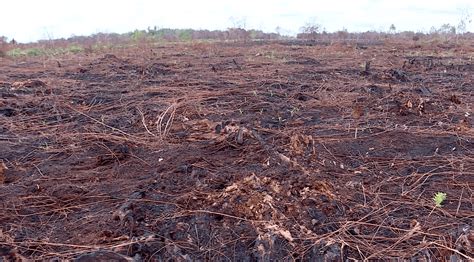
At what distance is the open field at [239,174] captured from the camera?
2711mm

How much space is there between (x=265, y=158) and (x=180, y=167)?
75cm

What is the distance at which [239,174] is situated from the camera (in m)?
3.38

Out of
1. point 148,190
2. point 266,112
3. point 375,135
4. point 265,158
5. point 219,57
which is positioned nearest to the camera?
point 148,190

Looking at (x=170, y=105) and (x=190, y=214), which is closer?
(x=190, y=214)

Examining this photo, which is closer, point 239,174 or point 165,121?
point 239,174

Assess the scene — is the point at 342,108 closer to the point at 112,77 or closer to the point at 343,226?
the point at 343,226

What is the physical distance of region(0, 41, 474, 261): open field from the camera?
2.71 m

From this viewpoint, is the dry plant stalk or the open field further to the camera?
the dry plant stalk

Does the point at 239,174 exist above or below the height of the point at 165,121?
below

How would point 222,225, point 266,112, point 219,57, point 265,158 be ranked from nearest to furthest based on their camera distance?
point 222,225 < point 265,158 < point 266,112 < point 219,57

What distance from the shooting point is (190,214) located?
2949mm

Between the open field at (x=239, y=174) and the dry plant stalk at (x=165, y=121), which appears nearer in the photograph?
the open field at (x=239, y=174)

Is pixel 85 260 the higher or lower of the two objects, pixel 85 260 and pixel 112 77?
the lower

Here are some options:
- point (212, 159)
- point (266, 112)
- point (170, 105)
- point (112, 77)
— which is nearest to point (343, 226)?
point (212, 159)
